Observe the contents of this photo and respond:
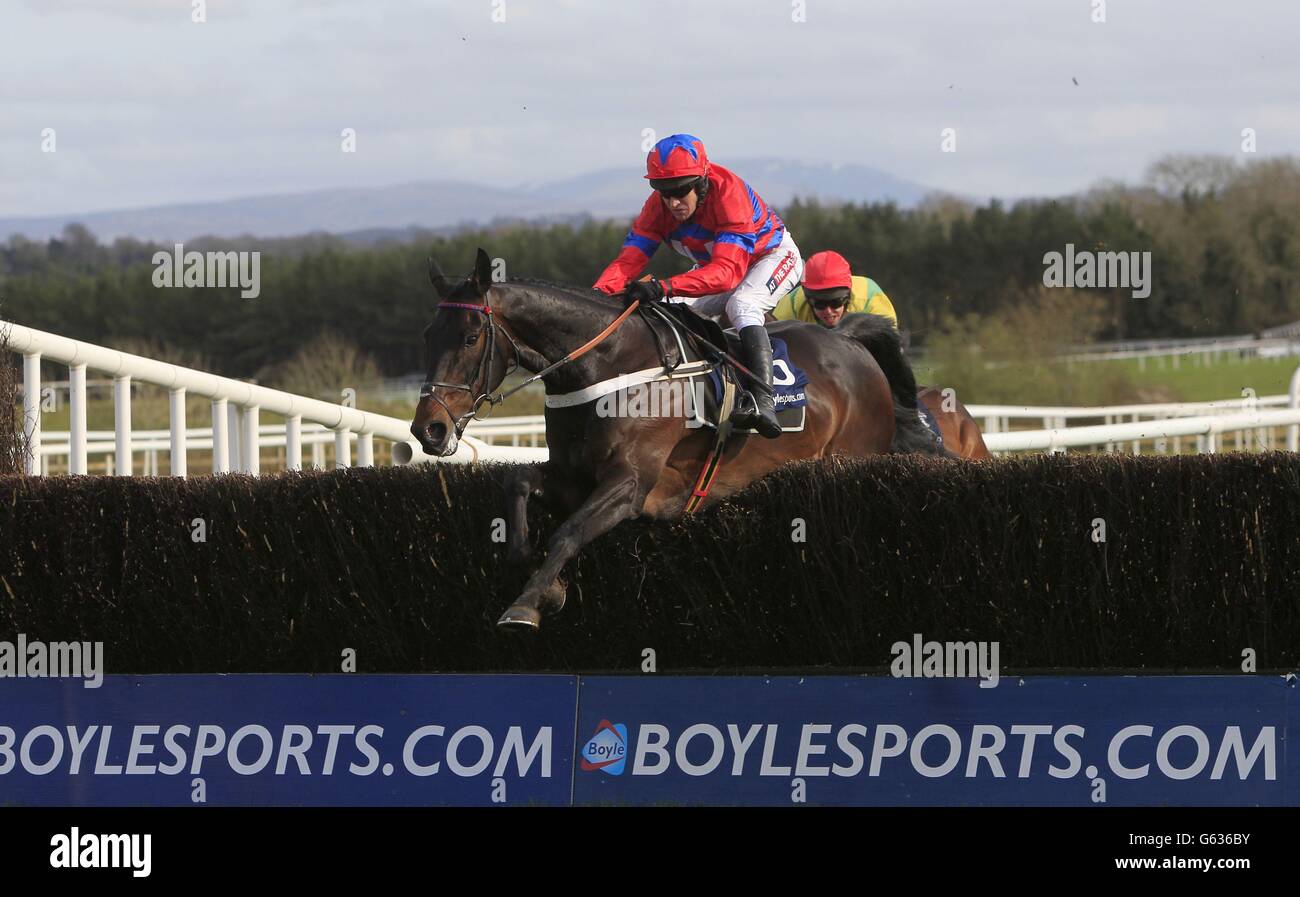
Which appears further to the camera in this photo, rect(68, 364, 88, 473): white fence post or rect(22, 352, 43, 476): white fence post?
rect(68, 364, 88, 473): white fence post

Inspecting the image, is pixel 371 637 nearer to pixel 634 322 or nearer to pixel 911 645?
pixel 634 322

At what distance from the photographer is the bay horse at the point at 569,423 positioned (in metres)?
5.57

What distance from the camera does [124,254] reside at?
224ft

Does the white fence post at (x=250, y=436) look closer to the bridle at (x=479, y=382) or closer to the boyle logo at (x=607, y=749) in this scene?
→ the bridle at (x=479, y=382)

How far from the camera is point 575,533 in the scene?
5.66 m

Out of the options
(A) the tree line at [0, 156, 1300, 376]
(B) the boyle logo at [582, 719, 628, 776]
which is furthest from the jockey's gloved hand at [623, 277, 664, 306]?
(A) the tree line at [0, 156, 1300, 376]

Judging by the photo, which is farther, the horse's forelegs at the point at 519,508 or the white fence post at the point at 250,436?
the white fence post at the point at 250,436

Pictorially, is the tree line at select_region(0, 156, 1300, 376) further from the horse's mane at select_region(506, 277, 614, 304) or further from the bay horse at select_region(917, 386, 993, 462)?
the horse's mane at select_region(506, 277, 614, 304)

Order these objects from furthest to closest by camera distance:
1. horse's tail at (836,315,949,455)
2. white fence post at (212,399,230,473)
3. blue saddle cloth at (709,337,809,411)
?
horse's tail at (836,315,949,455) < white fence post at (212,399,230,473) < blue saddle cloth at (709,337,809,411)

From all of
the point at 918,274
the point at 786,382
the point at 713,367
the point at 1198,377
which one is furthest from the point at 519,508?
the point at 918,274

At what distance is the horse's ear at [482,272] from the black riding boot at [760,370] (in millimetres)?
1148

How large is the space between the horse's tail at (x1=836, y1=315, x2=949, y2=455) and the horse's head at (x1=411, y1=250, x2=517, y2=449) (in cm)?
224

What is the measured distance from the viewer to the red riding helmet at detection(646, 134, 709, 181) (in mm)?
6195

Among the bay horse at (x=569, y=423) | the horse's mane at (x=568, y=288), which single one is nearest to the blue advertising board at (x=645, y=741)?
the bay horse at (x=569, y=423)
